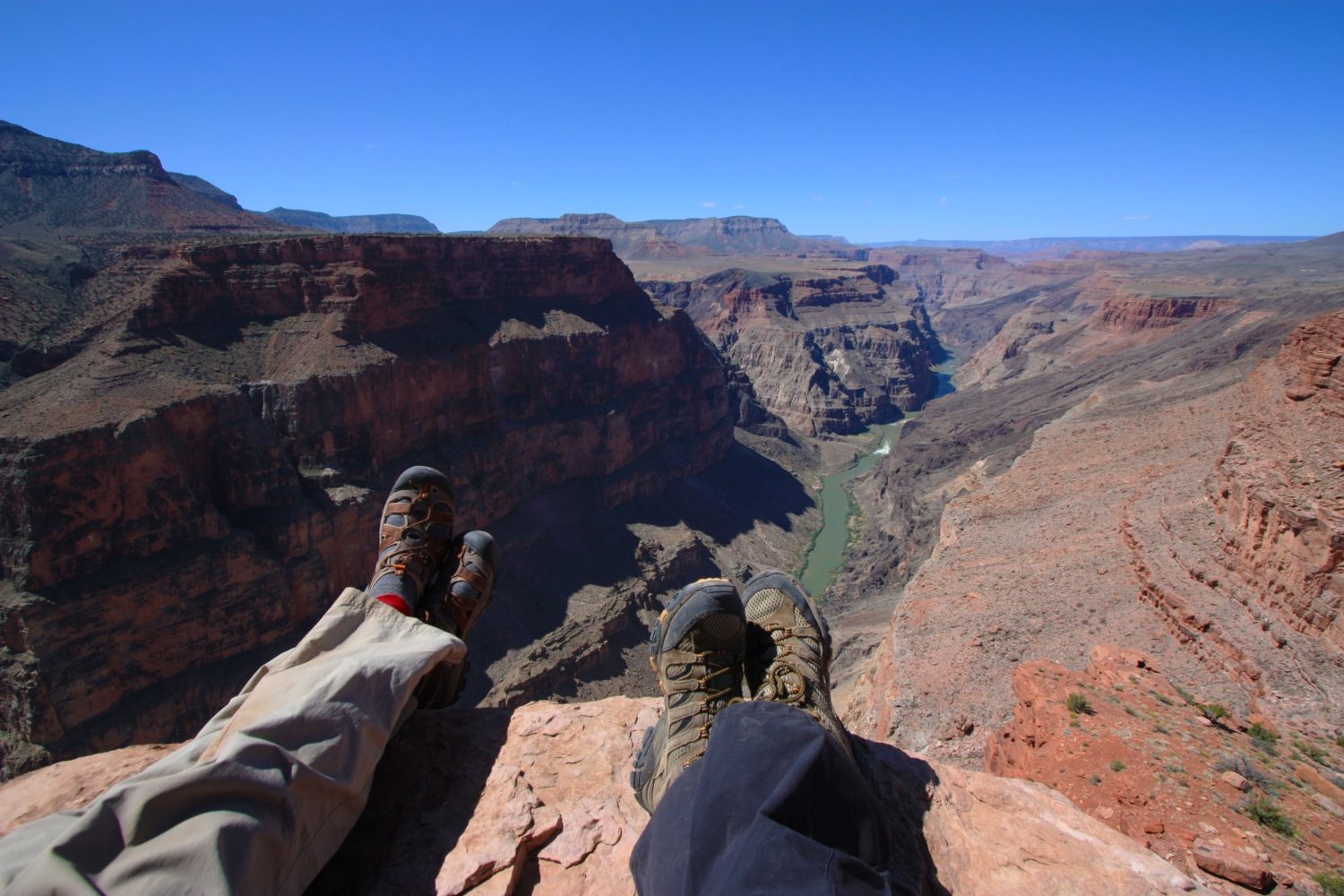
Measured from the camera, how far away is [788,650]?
5.00 meters

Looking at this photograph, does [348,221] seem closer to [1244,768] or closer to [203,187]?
[203,187]

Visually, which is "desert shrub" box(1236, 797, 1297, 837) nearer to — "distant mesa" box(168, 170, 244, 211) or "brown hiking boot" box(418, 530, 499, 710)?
"brown hiking boot" box(418, 530, 499, 710)

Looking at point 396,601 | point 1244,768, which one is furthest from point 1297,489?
point 396,601

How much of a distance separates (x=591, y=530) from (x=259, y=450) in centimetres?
1684

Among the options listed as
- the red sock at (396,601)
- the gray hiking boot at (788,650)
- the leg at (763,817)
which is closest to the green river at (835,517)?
the gray hiking boot at (788,650)

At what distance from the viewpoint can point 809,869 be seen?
8.90ft

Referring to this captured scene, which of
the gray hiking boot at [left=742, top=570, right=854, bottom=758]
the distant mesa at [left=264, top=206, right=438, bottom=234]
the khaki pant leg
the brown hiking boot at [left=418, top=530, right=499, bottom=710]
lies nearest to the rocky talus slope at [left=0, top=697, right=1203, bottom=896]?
the brown hiking boot at [left=418, top=530, right=499, bottom=710]

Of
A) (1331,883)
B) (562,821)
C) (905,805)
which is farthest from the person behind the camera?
(1331,883)

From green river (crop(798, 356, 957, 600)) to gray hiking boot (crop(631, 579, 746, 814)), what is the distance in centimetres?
2475

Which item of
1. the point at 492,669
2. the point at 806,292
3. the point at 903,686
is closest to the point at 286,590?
the point at 492,669

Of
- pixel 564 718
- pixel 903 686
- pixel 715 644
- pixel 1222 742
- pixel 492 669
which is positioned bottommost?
pixel 492 669

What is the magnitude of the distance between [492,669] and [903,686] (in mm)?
17721

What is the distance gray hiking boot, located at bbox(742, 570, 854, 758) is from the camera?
14.2 feet

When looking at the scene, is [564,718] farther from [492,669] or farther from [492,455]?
[492,455]
